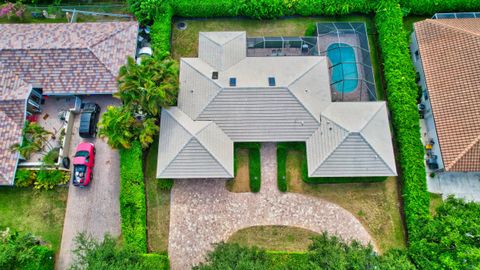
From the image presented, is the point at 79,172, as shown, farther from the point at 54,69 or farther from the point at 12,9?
the point at 12,9

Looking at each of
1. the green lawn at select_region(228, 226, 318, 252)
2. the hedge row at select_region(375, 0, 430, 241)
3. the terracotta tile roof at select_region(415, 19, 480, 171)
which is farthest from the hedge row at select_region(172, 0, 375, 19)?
the green lawn at select_region(228, 226, 318, 252)

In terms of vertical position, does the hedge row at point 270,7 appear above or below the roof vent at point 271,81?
above

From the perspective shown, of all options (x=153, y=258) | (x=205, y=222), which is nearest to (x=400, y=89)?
(x=205, y=222)

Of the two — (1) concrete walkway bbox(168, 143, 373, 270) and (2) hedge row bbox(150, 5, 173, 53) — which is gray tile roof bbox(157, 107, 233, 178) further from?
(2) hedge row bbox(150, 5, 173, 53)

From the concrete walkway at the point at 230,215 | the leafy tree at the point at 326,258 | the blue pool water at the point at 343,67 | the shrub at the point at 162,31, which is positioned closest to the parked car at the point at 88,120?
the shrub at the point at 162,31

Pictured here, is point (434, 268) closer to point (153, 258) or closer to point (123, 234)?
point (153, 258)

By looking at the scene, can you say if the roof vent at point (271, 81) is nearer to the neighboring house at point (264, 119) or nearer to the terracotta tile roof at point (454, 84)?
the neighboring house at point (264, 119)
